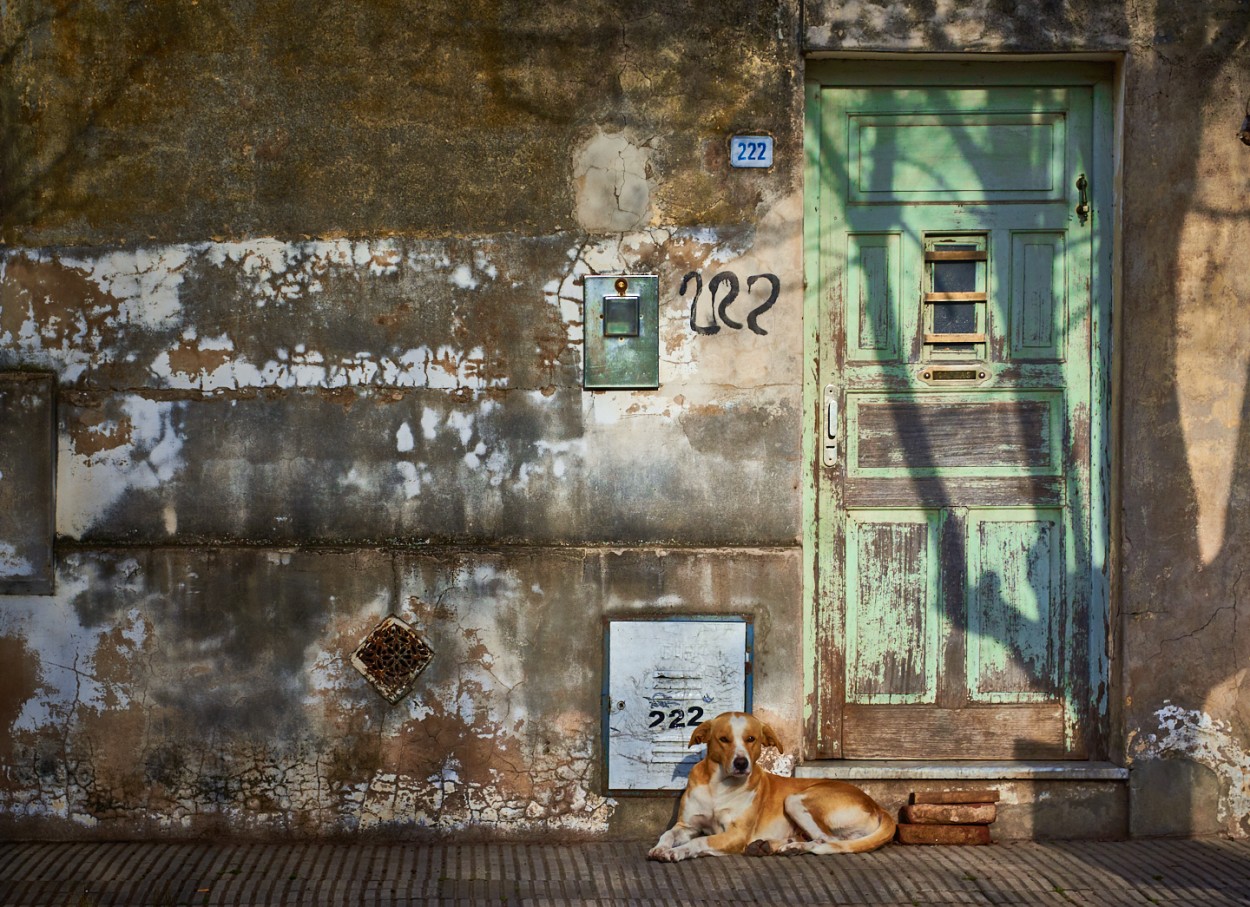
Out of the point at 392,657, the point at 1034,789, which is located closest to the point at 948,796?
the point at 1034,789

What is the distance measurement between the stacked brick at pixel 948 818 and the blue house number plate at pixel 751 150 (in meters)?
2.77

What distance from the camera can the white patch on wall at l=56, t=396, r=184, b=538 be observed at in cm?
566

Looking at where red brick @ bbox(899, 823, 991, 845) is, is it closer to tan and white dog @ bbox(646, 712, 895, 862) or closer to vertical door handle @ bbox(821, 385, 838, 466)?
tan and white dog @ bbox(646, 712, 895, 862)

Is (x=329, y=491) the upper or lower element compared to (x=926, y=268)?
lower

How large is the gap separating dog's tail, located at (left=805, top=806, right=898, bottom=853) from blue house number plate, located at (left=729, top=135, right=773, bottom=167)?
2.76m

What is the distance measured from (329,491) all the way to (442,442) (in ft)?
1.72

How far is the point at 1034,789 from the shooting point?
568cm

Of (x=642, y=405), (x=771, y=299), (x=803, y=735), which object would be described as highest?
(x=771, y=299)

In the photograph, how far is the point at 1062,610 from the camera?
19.2 ft

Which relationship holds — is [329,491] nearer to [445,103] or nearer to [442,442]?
[442,442]

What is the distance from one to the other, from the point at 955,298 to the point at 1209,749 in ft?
7.27

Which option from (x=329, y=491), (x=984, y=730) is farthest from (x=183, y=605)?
(x=984, y=730)

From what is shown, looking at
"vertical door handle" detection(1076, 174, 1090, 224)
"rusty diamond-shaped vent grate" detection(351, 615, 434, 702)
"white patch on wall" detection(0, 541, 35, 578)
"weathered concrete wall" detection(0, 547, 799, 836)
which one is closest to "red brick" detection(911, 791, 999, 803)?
"weathered concrete wall" detection(0, 547, 799, 836)

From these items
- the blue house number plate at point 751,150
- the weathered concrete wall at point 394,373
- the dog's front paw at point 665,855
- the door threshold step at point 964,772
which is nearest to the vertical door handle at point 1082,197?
the weathered concrete wall at point 394,373
